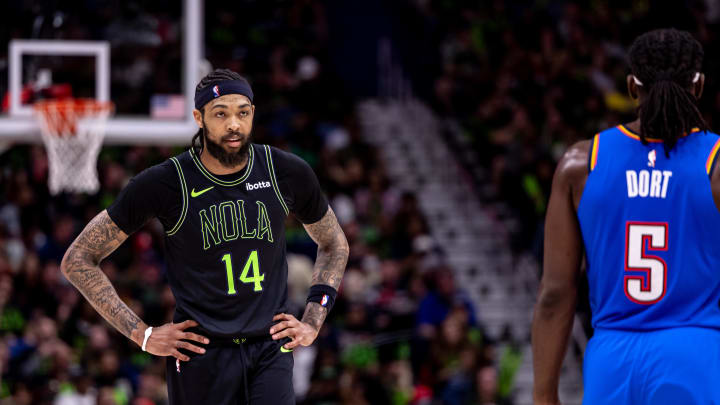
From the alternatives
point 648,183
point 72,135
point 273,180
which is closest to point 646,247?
point 648,183

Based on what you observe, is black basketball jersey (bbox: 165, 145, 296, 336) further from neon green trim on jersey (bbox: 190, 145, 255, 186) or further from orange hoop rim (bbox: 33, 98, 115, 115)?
orange hoop rim (bbox: 33, 98, 115, 115)

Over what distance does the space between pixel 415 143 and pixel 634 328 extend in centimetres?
1520

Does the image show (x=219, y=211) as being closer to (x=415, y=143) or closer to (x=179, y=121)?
(x=179, y=121)

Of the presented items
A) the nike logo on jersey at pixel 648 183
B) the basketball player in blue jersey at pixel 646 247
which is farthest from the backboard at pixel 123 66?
the nike logo on jersey at pixel 648 183

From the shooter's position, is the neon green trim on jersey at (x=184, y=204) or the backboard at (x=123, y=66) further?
the backboard at (x=123, y=66)

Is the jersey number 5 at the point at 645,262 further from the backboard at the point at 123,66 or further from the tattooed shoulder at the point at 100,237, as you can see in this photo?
the backboard at the point at 123,66

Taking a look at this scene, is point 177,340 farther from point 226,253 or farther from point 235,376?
point 226,253

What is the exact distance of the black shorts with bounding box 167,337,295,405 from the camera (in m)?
4.53

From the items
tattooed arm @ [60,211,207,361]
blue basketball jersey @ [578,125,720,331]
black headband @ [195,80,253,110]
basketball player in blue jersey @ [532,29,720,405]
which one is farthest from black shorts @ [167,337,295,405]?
blue basketball jersey @ [578,125,720,331]

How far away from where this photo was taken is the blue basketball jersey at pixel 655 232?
3.57 metres

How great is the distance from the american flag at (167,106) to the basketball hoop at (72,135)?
17.1 inches

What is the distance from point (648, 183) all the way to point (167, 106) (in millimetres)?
6943

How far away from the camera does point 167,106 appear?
987 centimetres

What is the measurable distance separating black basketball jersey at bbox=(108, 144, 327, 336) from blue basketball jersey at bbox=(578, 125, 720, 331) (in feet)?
5.22
